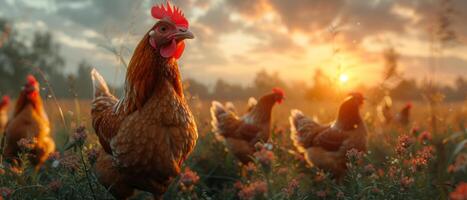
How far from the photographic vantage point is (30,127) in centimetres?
575

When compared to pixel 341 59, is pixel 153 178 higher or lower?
lower

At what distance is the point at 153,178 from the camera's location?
3.19 m

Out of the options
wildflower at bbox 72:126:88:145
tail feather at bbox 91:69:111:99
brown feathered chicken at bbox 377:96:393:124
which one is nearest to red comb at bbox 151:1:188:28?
wildflower at bbox 72:126:88:145

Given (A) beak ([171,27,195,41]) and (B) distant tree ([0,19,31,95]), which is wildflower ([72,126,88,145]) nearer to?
(A) beak ([171,27,195,41])

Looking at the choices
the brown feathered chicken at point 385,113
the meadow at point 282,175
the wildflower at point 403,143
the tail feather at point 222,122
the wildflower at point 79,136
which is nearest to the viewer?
the meadow at point 282,175

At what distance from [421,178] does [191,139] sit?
6.49 ft

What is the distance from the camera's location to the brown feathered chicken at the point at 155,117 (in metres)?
3.06

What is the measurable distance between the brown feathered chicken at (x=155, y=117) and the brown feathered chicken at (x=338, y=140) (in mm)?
2551

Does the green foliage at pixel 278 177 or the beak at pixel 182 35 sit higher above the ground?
the beak at pixel 182 35

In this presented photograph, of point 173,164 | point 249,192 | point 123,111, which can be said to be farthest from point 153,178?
point 249,192

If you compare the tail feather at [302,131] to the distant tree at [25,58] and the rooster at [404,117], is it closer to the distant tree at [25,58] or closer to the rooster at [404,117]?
the rooster at [404,117]

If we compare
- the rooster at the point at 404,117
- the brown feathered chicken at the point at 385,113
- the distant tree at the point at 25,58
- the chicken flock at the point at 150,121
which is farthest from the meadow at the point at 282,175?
the distant tree at the point at 25,58

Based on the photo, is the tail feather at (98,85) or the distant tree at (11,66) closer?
the tail feather at (98,85)

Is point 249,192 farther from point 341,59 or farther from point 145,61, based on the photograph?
point 341,59
